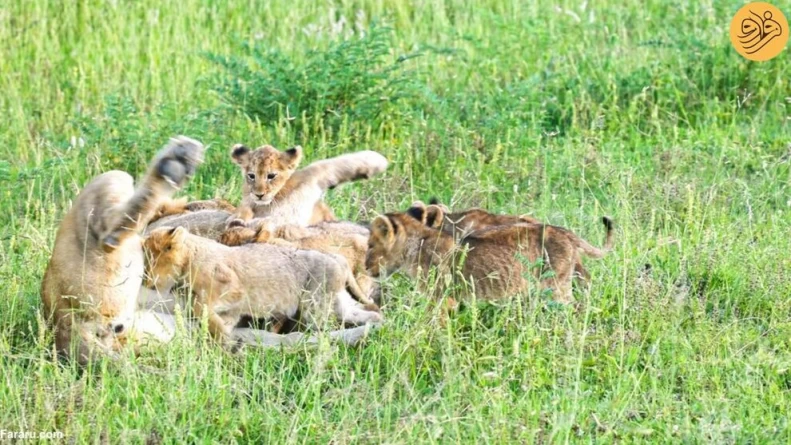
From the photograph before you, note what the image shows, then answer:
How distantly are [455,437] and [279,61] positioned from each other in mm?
4933

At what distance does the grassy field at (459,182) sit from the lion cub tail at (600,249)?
0.31 feet

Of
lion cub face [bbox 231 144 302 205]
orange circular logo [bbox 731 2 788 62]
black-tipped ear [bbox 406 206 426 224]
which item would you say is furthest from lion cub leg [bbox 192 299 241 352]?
orange circular logo [bbox 731 2 788 62]

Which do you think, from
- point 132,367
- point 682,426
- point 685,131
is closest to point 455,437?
point 682,426

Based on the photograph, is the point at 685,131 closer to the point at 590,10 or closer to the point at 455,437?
the point at 590,10

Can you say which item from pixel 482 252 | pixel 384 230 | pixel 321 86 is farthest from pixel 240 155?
pixel 482 252

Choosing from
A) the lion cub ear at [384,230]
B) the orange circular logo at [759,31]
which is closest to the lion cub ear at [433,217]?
the lion cub ear at [384,230]

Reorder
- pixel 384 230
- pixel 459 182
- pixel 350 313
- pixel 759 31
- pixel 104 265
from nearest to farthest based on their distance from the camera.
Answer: pixel 104 265
pixel 350 313
pixel 384 230
pixel 459 182
pixel 759 31

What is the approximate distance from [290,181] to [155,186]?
189cm

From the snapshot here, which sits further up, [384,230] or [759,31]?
[759,31]

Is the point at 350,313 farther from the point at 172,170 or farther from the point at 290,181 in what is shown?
the point at 290,181

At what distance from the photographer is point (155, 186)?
6758mm

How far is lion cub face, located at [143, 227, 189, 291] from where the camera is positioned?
6.88 m

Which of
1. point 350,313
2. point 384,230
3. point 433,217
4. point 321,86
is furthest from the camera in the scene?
point 321,86

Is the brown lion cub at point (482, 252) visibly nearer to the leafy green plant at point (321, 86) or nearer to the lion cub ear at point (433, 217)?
the lion cub ear at point (433, 217)
